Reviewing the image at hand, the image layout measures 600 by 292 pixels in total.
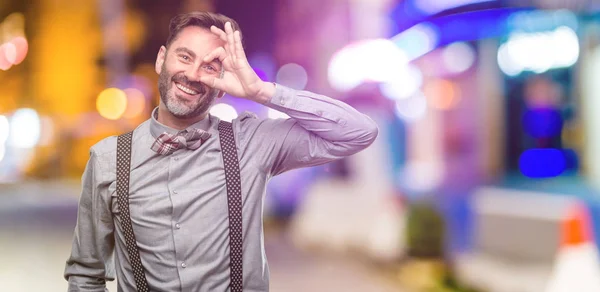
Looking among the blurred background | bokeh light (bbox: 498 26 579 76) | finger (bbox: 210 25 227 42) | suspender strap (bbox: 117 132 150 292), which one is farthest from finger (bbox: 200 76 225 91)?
bokeh light (bbox: 498 26 579 76)

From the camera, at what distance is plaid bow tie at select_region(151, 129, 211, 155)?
83.6 inches

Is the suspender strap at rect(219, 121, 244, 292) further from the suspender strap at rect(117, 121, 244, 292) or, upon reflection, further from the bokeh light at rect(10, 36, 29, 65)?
the bokeh light at rect(10, 36, 29, 65)

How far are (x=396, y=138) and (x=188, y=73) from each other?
1372cm

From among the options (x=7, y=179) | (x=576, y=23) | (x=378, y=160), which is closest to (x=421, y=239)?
(x=378, y=160)

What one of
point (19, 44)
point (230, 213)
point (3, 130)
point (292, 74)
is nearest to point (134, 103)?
point (3, 130)

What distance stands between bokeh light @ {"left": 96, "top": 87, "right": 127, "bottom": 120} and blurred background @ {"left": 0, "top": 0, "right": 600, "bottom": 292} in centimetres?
9

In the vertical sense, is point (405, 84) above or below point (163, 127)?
above

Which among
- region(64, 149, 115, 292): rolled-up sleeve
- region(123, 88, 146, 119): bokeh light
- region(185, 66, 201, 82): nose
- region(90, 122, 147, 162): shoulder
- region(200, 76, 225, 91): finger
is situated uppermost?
region(123, 88, 146, 119): bokeh light

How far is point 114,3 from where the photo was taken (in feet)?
69.2

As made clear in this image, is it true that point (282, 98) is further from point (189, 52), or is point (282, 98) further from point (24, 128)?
point (24, 128)

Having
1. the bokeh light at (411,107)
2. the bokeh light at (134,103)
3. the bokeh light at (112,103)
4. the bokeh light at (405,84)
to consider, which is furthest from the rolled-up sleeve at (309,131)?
the bokeh light at (134,103)

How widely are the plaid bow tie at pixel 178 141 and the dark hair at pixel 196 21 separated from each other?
27cm

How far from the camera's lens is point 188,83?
2.11 m

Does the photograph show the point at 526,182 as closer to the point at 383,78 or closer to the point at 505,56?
the point at 505,56
